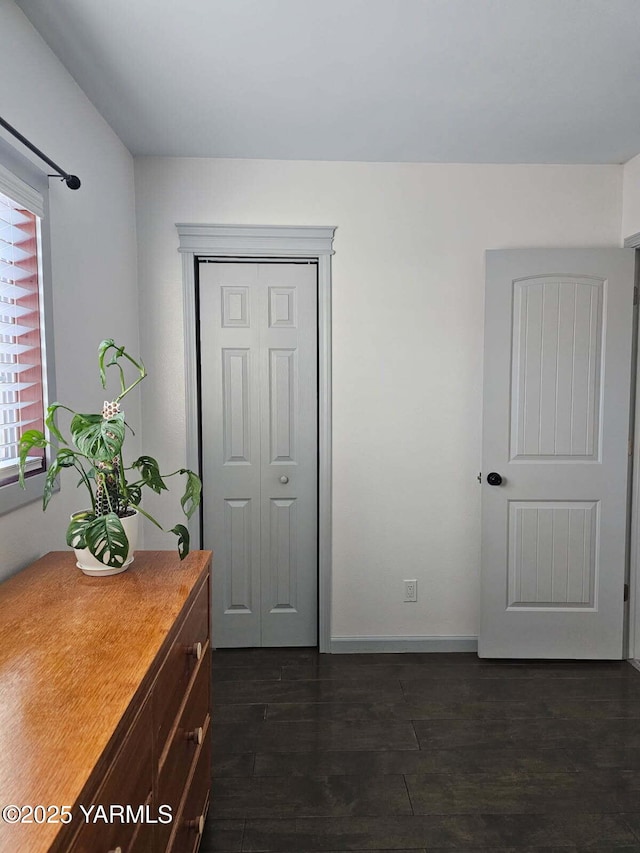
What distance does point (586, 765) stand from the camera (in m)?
2.24

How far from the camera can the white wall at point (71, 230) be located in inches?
69.1

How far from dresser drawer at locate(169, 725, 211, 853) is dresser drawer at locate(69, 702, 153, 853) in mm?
361

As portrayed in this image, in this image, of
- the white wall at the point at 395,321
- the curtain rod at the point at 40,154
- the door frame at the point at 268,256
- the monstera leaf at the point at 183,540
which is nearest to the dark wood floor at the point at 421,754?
the white wall at the point at 395,321

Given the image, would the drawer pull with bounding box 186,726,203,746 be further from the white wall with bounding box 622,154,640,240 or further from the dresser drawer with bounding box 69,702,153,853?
the white wall with bounding box 622,154,640,240

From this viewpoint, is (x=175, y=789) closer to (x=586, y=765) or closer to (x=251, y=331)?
(x=586, y=765)

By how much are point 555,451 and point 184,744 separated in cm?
233

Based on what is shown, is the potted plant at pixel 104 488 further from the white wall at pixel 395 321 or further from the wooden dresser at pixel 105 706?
the white wall at pixel 395 321

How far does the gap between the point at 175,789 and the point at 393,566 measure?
1.96 meters

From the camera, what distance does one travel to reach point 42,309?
1.90 m

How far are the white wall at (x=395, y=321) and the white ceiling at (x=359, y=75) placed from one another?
0.16m

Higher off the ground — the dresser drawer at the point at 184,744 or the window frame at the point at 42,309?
the window frame at the point at 42,309

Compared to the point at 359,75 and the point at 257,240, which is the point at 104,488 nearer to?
the point at 359,75

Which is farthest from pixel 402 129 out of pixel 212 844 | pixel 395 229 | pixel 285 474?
pixel 212 844

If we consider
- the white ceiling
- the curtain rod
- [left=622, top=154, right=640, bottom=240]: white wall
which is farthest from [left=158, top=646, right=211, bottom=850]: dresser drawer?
[left=622, top=154, right=640, bottom=240]: white wall
